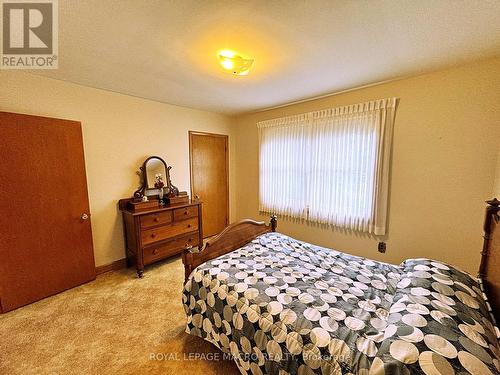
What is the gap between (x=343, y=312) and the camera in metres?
1.13

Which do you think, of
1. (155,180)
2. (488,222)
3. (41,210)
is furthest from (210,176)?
(488,222)

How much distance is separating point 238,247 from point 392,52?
2.29m

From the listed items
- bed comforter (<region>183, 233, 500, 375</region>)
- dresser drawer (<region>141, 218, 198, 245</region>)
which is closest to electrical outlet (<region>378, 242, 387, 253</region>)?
bed comforter (<region>183, 233, 500, 375</region>)

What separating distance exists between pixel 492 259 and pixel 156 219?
3136mm

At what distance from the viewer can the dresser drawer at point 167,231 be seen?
8.59 feet

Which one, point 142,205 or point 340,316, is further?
point 142,205

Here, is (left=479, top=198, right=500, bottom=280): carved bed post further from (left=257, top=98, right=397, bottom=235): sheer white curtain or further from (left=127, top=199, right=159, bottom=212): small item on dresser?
(left=127, top=199, right=159, bottom=212): small item on dresser

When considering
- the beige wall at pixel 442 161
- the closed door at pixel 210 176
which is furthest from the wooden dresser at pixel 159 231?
the beige wall at pixel 442 161

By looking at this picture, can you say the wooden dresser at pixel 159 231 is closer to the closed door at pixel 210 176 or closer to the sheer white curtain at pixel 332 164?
the closed door at pixel 210 176

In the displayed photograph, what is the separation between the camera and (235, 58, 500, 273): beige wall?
1969mm

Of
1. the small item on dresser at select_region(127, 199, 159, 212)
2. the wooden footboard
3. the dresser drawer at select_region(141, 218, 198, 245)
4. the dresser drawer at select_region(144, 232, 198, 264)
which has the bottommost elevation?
the dresser drawer at select_region(144, 232, 198, 264)

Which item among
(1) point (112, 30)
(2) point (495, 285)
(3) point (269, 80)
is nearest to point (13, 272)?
(1) point (112, 30)

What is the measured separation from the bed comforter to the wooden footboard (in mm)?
121

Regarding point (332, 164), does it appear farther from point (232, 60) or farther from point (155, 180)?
point (155, 180)
